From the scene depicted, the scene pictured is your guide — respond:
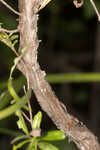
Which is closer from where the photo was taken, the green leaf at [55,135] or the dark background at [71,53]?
the green leaf at [55,135]

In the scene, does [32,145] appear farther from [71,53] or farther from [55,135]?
[71,53]

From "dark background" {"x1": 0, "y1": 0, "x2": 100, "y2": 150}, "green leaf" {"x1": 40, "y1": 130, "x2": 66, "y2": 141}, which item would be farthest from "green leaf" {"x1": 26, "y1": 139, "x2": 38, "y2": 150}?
"dark background" {"x1": 0, "y1": 0, "x2": 100, "y2": 150}

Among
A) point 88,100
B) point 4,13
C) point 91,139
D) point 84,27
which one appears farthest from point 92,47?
point 91,139

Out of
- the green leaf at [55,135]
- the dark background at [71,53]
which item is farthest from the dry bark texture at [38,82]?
the dark background at [71,53]

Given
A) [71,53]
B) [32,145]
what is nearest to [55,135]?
[32,145]

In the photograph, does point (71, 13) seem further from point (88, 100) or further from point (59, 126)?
point (59, 126)

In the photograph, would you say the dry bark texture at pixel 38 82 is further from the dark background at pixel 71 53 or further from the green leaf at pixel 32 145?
the dark background at pixel 71 53

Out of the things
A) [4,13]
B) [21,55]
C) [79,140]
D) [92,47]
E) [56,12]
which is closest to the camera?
[21,55]
